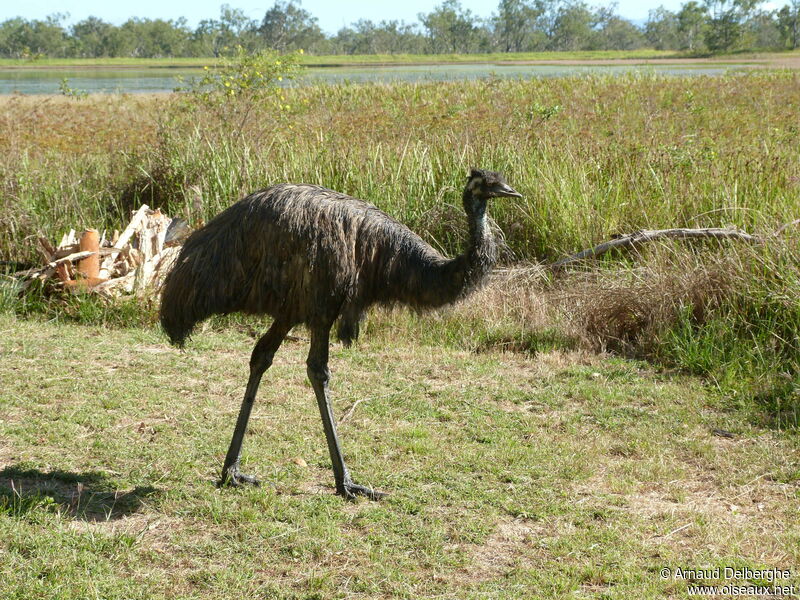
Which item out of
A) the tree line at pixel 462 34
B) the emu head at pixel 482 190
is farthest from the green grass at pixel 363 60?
the emu head at pixel 482 190

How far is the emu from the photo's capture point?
4395 mm

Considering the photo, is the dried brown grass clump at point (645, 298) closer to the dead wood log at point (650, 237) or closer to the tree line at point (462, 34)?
the dead wood log at point (650, 237)

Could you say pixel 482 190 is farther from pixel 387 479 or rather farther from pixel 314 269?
pixel 387 479

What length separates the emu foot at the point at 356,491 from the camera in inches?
181

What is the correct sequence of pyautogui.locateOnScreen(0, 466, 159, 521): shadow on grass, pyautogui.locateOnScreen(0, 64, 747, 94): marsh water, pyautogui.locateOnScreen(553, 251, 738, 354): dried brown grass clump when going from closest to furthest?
pyautogui.locateOnScreen(0, 466, 159, 521): shadow on grass → pyautogui.locateOnScreen(553, 251, 738, 354): dried brown grass clump → pyautogui.locateOnScreen(0, 64, 747, 94): marsh water

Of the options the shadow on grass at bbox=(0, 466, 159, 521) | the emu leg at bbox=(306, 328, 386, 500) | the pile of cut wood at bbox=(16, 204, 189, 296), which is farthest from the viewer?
the pile of cut wood at bbox=(16, 204, 189, 296)

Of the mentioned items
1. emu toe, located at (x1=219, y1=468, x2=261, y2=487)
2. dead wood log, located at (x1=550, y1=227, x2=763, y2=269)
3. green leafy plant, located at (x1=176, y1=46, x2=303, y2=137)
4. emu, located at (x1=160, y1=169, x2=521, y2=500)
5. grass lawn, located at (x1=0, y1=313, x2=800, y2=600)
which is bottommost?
grass lawn, located at (x1=0, y1=313, x2=800, y2=600)

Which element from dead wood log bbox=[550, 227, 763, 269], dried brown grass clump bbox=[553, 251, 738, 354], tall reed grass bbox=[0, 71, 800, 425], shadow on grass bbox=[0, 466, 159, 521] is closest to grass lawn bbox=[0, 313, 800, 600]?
shadow on grass bbox=[0, 466, 159, 521]

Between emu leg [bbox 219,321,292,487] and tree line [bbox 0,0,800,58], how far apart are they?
5198 cm

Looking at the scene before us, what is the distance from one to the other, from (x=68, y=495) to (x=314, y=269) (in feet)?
5.37

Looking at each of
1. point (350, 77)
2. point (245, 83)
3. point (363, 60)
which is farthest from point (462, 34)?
point (245, 83)

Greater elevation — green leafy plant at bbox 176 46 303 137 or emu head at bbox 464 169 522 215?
green leafy plant at bbox 176 46 303 137

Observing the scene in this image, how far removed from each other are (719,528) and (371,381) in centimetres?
273

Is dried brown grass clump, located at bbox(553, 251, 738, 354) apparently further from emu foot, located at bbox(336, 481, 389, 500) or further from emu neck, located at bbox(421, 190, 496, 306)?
emu foot, located at bbox(336, 481, 389, 500)
